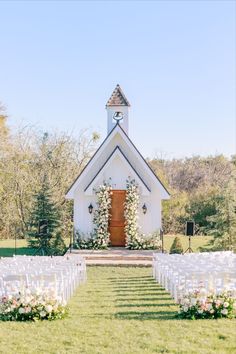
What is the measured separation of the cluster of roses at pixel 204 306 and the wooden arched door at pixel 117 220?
42.9 ft

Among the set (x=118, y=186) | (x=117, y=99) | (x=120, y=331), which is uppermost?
(x=117, y=99)

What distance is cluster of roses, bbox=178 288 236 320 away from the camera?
9344 millimetres

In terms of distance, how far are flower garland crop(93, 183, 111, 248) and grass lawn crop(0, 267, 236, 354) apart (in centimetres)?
986

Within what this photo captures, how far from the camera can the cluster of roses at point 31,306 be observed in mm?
9352

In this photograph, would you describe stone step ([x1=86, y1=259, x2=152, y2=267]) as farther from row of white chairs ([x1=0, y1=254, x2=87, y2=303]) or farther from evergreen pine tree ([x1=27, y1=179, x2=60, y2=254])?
row of white chairs ([x1=0, y1=254, x2=87, y2=303])

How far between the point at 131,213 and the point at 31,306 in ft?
41.8

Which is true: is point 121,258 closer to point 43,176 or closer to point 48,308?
point 48,308

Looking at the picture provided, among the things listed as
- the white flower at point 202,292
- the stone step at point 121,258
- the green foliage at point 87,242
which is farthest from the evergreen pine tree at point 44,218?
the white flower at point 202,292

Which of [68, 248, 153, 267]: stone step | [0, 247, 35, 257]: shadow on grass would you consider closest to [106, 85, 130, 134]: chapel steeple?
[68, 248, 153, 267]: stone step

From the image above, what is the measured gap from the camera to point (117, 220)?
22.6 metres

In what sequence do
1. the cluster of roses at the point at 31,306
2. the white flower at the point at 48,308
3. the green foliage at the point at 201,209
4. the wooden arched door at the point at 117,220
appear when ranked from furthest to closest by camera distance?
the green foliage at the point at 201,209 < the wooden arched door at the point at 117,220 < the cluster of roses at the point at 31,306 < the white flower at the point at 48,308

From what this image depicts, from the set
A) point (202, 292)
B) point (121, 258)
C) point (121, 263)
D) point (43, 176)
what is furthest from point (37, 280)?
point (43, 176)

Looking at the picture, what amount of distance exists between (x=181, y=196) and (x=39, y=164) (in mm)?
10083

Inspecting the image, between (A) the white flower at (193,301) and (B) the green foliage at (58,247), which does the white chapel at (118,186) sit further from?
(A) the white flower at (193,301)
